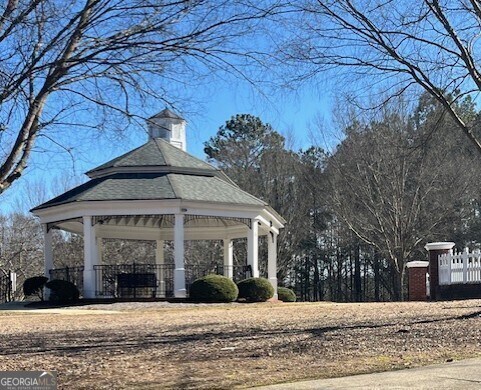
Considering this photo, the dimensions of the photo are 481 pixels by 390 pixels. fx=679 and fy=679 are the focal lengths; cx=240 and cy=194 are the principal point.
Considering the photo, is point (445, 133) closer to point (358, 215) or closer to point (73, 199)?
point (358, 215)

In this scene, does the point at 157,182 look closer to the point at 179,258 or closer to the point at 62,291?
the point at 179,258

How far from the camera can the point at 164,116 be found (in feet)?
29.7

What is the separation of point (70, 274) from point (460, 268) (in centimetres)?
Answer: 1425

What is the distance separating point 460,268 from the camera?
22547 millimetres

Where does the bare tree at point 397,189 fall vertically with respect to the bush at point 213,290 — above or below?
above

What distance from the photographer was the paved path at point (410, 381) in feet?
20.9

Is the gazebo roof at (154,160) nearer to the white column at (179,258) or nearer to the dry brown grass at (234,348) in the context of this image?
the white column at (179,258)

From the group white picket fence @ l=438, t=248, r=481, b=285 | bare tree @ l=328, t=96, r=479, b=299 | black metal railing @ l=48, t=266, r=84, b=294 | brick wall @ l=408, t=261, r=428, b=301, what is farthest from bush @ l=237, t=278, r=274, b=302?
bare tree @ l=328, t=96, r=479, b=299

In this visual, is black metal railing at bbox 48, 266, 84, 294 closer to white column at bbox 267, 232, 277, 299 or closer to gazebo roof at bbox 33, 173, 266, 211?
gazebo roof at bbox 33, 173, 266, 211

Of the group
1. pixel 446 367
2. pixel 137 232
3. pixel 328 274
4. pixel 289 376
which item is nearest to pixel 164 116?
pixel 289 376

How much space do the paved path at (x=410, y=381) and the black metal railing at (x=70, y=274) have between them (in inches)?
764

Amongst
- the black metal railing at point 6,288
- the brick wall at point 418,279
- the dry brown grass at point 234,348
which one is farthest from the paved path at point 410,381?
the black metal railing at point 6,288

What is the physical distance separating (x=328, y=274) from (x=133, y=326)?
38.3 meters

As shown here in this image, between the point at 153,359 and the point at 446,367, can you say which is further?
the point at 153,359
